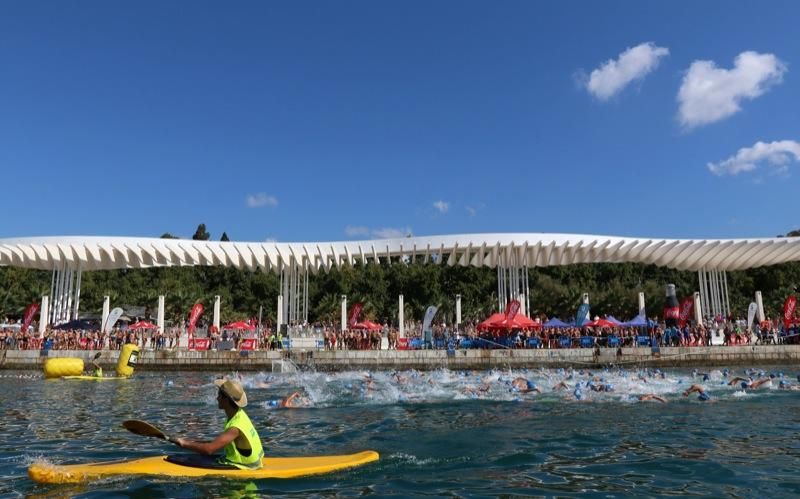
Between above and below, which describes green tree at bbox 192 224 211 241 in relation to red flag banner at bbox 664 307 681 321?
above

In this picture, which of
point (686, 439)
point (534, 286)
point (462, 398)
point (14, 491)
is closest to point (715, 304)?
point (534, 286)

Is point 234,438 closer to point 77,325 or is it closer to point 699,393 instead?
point 699,393

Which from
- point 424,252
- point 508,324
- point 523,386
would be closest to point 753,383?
point 523,386

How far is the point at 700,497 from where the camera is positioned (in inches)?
233

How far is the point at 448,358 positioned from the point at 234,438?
20.0 m

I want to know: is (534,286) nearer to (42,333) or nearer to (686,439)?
(42,333)

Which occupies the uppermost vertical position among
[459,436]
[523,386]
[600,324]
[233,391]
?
[600,324]

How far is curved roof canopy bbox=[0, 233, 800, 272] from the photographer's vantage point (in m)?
37.5

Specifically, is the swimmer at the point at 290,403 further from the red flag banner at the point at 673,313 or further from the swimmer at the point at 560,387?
the red flag banner at the point at 673,313

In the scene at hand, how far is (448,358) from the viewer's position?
84.1ft

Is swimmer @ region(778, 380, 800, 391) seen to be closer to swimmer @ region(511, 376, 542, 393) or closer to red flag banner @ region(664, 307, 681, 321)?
swimmer @ region(511, 376, 542, 393)

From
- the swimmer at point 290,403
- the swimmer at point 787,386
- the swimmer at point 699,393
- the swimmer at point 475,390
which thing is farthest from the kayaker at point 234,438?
the swimmer at point 787,386

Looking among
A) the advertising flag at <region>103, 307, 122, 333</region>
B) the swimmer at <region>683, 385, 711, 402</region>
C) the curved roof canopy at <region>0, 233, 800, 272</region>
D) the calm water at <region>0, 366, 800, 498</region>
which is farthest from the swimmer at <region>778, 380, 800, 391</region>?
the advertising flag at <region>103, 307, 122, 333</region>

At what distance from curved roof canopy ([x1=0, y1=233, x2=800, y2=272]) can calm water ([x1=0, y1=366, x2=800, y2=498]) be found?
21230 mm
